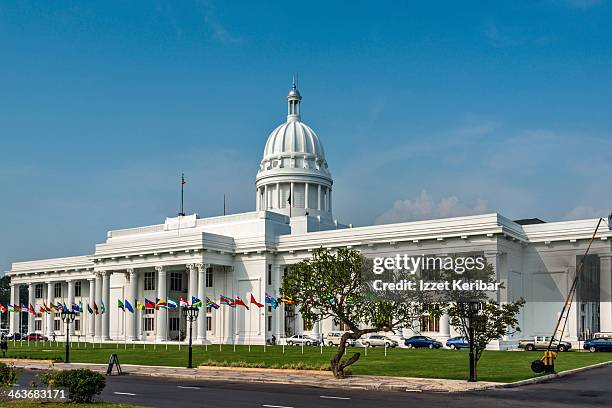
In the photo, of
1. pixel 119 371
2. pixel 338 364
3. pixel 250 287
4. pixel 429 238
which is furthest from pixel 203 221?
pixel 338 364

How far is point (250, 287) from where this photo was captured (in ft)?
294

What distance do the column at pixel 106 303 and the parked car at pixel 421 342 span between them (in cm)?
4223

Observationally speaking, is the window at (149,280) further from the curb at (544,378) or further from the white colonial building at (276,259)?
the curb at (544,378)

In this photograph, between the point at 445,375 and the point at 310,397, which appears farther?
the point at 445,375

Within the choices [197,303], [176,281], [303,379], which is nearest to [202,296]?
[176,281]

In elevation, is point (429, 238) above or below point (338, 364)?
above

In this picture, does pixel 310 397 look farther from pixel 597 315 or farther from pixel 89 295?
pixel 89 295

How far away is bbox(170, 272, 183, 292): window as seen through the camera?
97.4 metres

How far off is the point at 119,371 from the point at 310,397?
1654 centimetres

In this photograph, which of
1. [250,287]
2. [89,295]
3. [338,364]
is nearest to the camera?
[338,364]

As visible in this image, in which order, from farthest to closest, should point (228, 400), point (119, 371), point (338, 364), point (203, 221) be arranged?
point (203, 221) → point (119, 371) → point (338, 364) → point (228, 400)

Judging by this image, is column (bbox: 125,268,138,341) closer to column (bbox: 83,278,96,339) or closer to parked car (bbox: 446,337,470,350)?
column (bbox: 83,278,96,339)

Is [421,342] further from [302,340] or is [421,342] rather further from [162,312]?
[162,312]

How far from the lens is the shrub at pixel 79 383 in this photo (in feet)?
73.8
